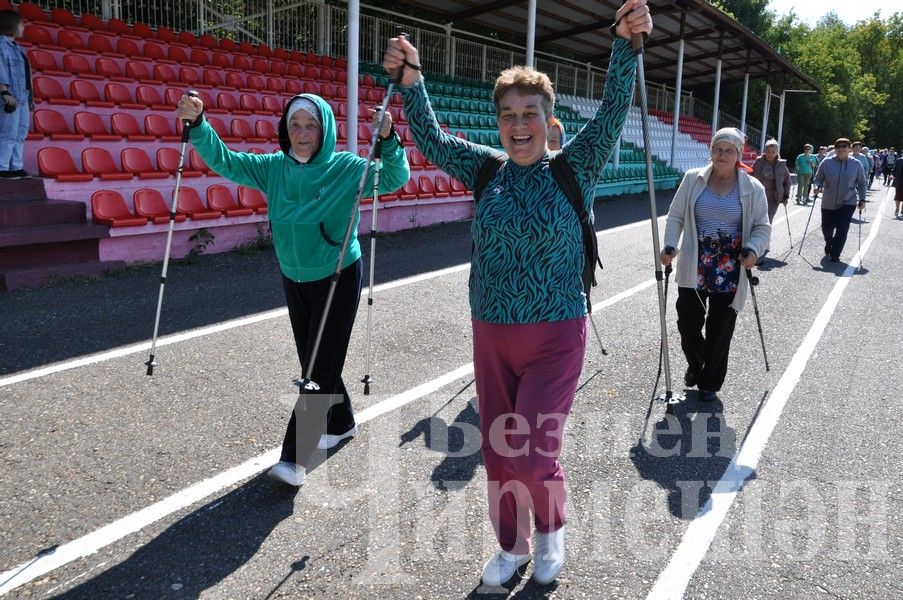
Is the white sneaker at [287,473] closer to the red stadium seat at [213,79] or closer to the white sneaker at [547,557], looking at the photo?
the white sneaker at [547,557]

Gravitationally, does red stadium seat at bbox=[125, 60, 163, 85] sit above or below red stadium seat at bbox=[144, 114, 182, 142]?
above

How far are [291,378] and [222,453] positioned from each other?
1.22 m

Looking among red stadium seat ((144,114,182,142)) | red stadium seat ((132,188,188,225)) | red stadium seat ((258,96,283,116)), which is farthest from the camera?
red stadium seat ((258,96,283,116))

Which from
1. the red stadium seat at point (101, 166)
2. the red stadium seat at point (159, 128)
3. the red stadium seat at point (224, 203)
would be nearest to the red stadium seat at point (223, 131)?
the red stadium seat at point (159, 128)

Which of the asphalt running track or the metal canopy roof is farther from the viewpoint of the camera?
the metal canopy roof

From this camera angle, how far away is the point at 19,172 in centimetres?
841

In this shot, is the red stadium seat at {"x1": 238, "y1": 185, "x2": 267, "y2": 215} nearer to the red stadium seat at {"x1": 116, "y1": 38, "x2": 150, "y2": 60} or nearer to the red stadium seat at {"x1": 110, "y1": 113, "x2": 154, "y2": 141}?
the red stadium seat at {"x1": 110, "y1": 113, "x2": 154, "y2": 141}

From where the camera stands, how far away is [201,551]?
309cm

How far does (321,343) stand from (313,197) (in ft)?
2.60

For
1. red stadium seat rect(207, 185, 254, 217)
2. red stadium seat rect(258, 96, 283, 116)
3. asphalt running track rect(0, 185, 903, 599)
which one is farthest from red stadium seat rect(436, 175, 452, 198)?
asphalt running track rect(0, 185, 903, 599)

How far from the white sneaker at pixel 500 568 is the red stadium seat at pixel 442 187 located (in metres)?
10.8

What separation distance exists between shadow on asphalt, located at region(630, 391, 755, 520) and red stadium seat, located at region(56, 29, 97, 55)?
11615 mm

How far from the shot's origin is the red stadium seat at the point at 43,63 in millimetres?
10555

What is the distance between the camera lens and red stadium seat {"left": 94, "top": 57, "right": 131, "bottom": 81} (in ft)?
36.8
